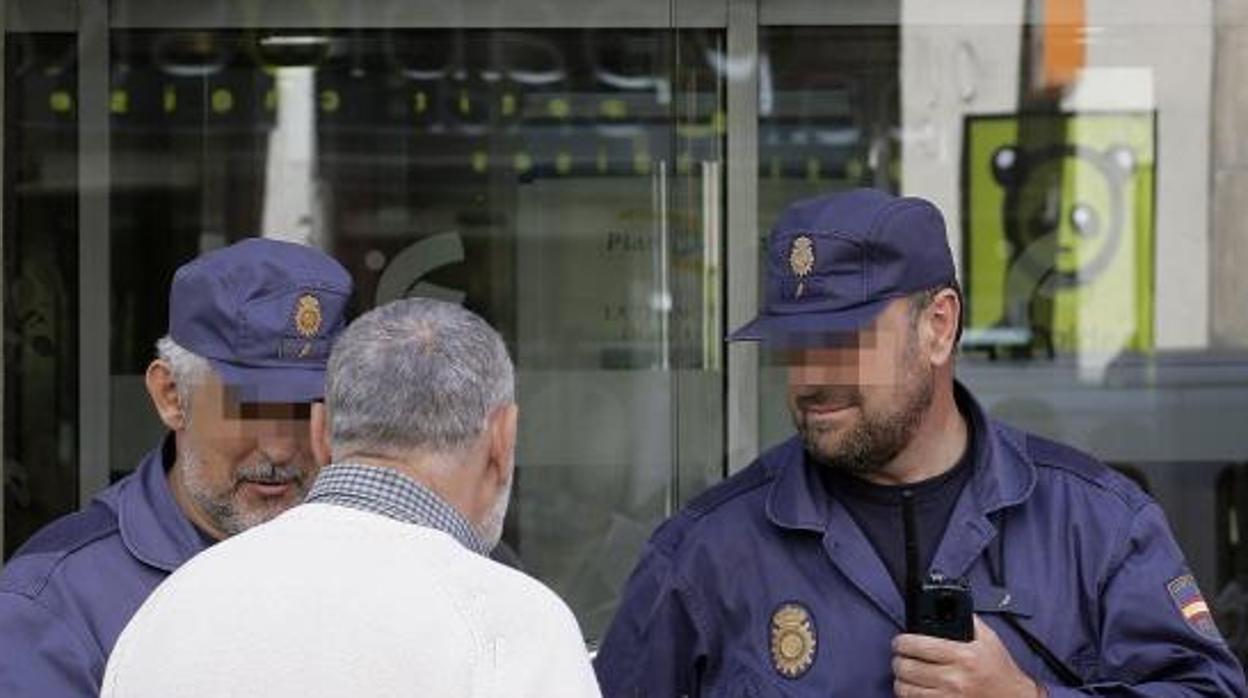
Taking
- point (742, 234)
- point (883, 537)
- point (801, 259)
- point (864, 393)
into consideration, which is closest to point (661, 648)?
point (883, 537)

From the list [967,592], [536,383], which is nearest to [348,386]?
[967,592]

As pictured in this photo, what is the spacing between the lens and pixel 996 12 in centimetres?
680

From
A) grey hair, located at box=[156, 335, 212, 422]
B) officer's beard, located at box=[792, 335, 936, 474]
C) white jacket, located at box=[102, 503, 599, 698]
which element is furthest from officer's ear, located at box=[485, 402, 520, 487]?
officer's beard, located at box=[792, 335, 936, 474]

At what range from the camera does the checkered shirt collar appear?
249cm

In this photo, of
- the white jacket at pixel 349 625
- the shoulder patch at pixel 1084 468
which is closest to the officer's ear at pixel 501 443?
the white jacket at pixel 349 625

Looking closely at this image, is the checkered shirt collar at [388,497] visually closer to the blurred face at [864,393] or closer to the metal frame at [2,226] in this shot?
the blurred face at [864,393]

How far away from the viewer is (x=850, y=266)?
11.8 ft

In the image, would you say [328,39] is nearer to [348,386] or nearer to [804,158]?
[804,158]

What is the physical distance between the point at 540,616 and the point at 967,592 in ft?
3.45

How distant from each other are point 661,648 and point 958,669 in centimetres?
52

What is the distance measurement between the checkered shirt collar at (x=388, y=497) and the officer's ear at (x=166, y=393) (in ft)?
3.06

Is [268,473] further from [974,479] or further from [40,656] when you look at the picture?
[974,479]

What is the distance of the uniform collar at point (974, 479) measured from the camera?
11.8ft

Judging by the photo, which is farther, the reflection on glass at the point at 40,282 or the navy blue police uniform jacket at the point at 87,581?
the reflection on glass at the point at 40,282
